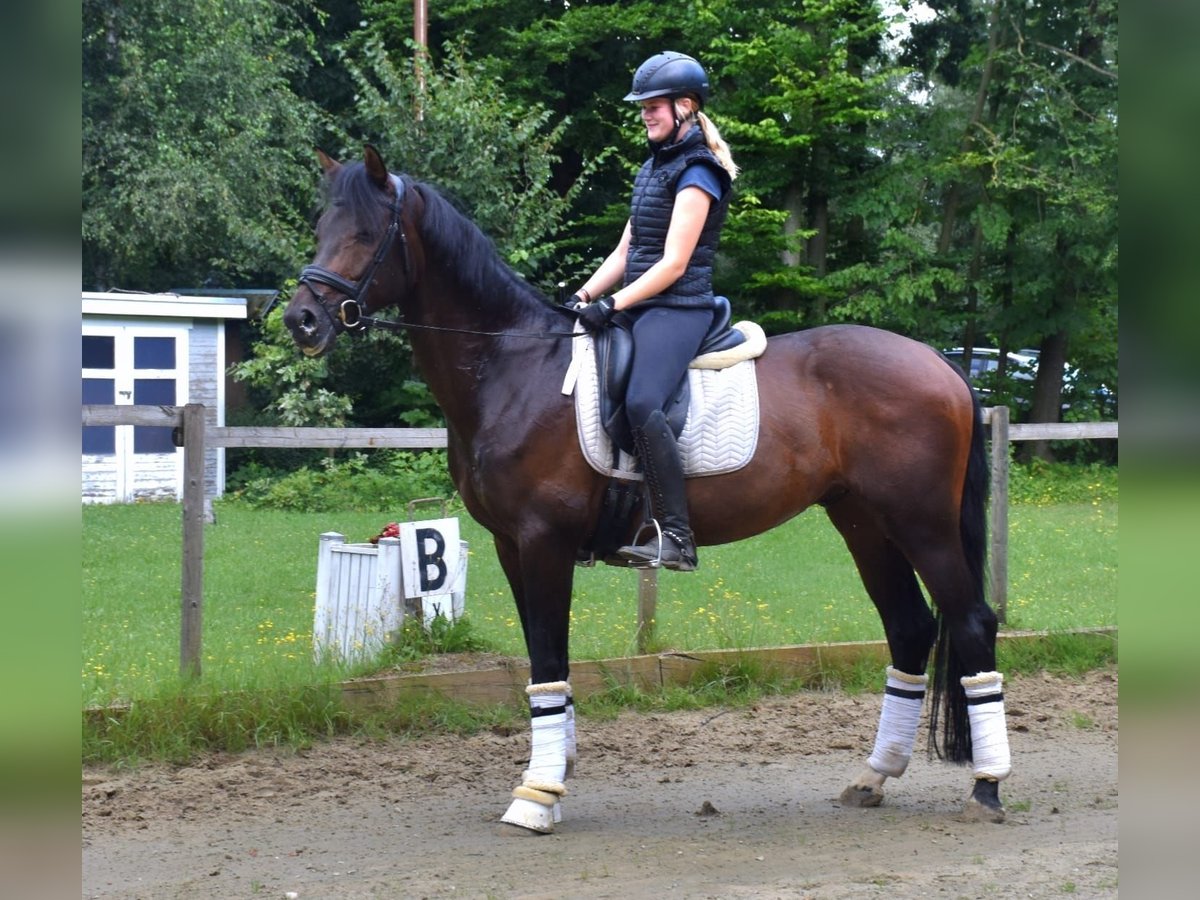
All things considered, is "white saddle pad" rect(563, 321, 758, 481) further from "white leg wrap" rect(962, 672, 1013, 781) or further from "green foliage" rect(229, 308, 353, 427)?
"green foliage" rect(229, 308, 353, 427)

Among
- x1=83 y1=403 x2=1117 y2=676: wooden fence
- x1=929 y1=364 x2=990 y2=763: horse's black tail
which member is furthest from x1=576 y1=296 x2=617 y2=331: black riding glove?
x1=83 y1=403 x2=1117 y2=676: wooden fence

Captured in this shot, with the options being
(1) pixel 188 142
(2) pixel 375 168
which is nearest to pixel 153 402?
(1) pixel 188 142

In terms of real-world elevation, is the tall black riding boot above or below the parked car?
above

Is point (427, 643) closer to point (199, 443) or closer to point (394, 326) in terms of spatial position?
point (199, 443)

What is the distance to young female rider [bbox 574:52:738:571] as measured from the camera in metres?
5.04

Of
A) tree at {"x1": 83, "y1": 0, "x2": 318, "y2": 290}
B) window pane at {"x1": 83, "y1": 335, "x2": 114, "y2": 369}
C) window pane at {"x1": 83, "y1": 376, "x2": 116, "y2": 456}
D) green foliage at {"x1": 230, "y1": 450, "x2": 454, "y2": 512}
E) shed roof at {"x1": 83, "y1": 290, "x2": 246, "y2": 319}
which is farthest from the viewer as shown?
tree at {"x1": 83, "y1": 0, "x2": 318, "y2": 290}

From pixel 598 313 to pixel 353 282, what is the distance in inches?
39.2

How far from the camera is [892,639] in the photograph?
5691mm

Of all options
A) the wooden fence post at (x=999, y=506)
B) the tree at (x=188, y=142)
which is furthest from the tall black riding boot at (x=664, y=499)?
the tree at (x=188, y=142)

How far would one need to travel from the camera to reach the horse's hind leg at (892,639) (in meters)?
5.59

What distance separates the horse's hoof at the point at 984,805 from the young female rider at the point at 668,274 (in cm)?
156

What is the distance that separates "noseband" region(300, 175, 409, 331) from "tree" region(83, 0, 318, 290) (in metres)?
14.5

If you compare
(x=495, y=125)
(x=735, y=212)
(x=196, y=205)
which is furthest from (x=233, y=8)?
(x=735, y=212)
